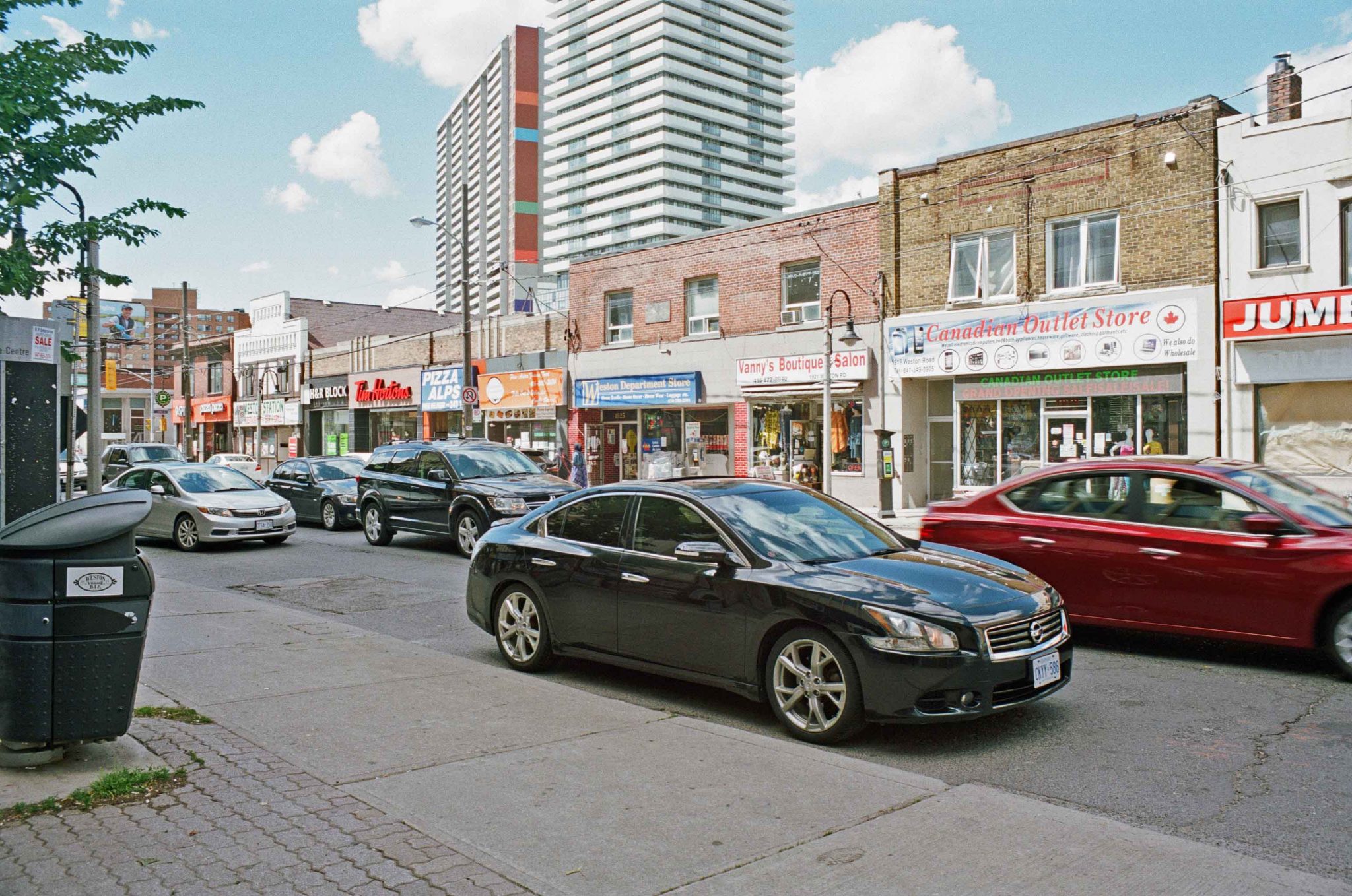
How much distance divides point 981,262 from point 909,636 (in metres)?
17.5

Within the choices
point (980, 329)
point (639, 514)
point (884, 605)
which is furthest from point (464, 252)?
point (884, 605)

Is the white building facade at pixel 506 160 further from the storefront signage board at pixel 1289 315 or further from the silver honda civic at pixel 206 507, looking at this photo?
the storefront signage board at pixel 1289 315

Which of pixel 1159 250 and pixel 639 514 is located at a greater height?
pixel 1159 250

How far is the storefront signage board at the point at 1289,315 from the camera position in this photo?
16312mm

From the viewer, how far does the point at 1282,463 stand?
17.3 m

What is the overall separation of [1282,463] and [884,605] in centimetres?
1515

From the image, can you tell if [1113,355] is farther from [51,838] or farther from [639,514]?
[51,838]

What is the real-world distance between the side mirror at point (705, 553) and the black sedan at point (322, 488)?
47.2 ft

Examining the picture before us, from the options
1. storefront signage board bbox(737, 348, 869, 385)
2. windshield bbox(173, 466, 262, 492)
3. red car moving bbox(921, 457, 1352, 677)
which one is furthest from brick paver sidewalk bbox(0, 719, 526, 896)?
storefront signage board bbox(737, 348, 869, 385)

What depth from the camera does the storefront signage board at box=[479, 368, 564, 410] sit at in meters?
31.3

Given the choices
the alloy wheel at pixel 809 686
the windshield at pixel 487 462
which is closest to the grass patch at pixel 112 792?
the alloy wheel at pixel 809 686

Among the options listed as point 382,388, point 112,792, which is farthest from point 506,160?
point 112,792

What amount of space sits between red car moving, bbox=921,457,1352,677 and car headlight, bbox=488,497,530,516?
7242 millimetres

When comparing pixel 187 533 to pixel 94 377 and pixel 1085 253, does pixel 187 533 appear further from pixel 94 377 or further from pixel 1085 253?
pixel 1085 253
